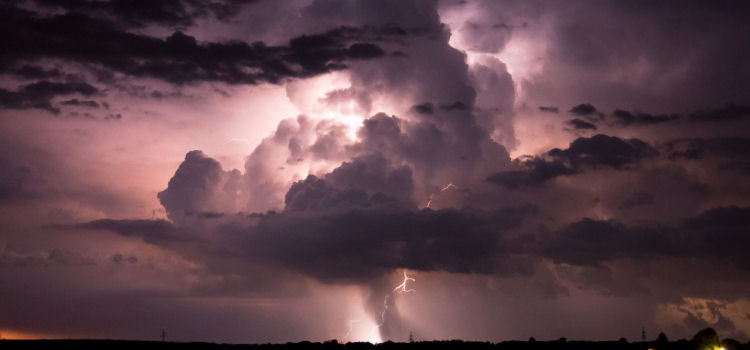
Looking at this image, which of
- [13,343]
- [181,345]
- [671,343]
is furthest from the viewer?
[671,343]

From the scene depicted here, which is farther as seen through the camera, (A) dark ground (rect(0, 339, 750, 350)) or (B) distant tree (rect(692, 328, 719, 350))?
(B) distant tree (rect(692, 328, 719, 350))

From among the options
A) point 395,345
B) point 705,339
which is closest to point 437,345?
point 395,345

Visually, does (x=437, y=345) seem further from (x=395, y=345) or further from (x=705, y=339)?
(x=705, y=339)

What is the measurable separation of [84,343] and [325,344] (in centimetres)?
3373

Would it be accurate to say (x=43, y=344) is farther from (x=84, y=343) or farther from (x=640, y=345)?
(x=640, y=345)

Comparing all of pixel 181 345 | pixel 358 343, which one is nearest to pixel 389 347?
pixel 358 343

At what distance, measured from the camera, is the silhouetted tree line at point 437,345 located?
106 m

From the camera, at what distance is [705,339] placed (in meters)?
127

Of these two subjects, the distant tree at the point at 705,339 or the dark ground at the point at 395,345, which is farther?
the distant tree at the point at 705,339

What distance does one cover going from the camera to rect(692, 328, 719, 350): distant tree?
12525 centimetres

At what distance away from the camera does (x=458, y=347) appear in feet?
442

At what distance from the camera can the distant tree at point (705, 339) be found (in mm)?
125250

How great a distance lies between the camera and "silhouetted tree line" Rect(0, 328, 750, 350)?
106m

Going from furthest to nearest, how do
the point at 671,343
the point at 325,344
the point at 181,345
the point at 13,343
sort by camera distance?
the point at 671,343 < the point at 325,344 < the point at 181,345 < the point at 13,343
